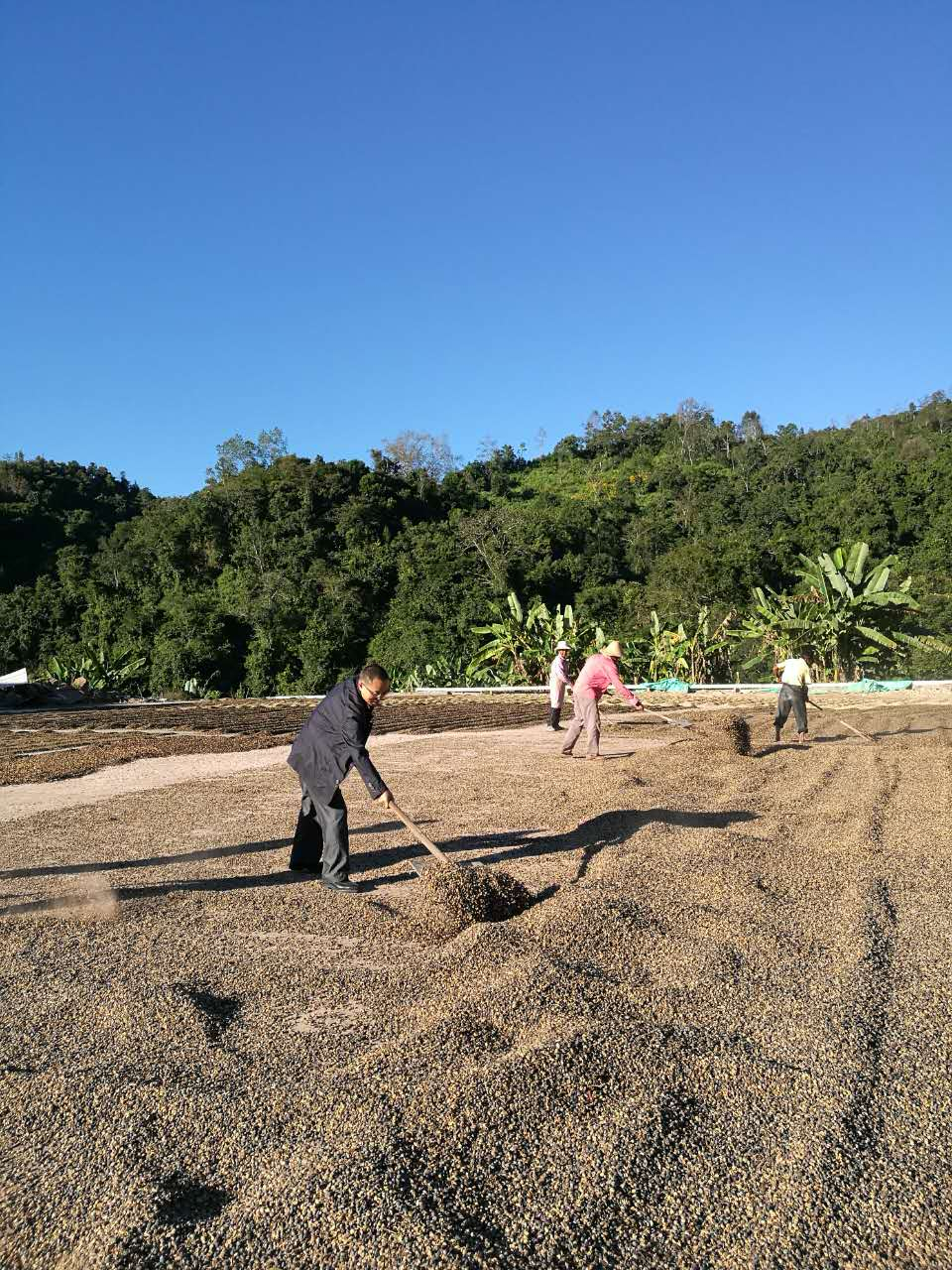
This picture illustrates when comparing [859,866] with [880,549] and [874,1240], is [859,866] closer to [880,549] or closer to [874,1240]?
[874,1240]

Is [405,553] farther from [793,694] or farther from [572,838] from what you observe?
[572,838]

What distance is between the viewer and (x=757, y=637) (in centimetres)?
2502

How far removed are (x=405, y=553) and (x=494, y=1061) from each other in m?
44.1

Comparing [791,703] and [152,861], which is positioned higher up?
[791,703]

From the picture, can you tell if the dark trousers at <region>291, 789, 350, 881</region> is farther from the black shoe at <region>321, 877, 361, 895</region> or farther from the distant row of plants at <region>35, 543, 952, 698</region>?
the distant row of plants at <region>35, 543, 952, 698</region>

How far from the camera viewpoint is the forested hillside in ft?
124

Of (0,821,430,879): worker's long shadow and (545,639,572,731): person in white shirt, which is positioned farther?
(545,639,572,731): person in white shirt

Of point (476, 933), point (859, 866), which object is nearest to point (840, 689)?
point (859, 866)

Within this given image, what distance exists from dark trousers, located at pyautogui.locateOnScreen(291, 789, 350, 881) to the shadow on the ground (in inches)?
5.6

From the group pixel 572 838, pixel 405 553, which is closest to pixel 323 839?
pixel 572 838

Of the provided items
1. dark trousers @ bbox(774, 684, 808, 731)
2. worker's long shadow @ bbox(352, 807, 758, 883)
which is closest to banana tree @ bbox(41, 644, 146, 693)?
dark trousers @ bbox(774, 684, 808, 731)

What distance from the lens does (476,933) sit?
4.16 meters

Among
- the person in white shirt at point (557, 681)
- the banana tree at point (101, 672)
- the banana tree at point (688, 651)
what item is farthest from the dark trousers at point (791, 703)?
the banana tree at point (101, 672)

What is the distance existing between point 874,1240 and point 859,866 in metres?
3.40
